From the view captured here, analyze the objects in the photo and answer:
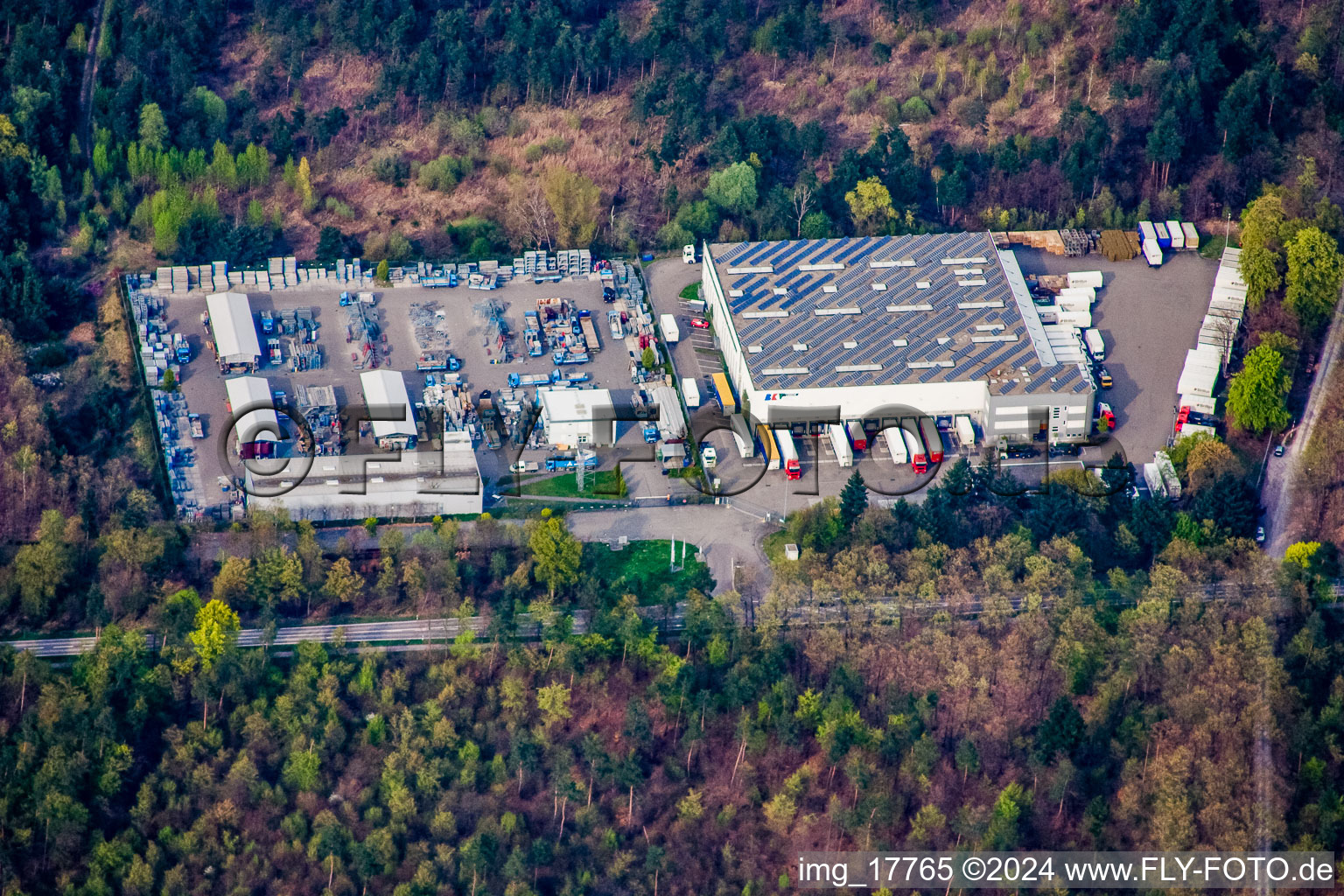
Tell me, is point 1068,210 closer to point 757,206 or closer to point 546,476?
point 757,206

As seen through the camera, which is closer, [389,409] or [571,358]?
[389,409]

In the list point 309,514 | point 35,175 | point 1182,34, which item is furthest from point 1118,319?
point 35,175

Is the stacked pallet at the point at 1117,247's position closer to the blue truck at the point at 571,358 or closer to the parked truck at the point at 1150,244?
the parked truck at the point at 1150,244


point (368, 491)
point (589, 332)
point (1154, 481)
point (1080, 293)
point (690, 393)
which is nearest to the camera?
point (368, 491)

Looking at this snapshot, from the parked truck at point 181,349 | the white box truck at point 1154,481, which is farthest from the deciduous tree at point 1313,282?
the parked truck at point 181,349

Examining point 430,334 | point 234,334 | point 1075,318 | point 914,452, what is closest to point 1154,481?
point 914,452

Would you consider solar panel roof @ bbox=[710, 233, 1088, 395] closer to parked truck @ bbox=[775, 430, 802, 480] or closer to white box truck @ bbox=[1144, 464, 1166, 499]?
parked truck @ bbox=[775, 430, 802, 480]

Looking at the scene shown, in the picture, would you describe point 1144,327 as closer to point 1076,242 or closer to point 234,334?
point 1076,242

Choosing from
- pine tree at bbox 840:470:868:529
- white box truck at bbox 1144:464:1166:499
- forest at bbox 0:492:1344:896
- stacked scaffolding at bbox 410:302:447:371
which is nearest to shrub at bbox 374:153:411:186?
stacked scaffolding at bbox 410:302:447:371
